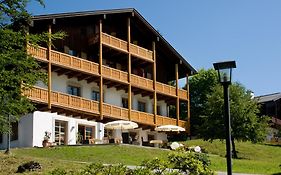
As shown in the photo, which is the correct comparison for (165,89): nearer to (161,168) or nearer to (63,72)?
(63,72)

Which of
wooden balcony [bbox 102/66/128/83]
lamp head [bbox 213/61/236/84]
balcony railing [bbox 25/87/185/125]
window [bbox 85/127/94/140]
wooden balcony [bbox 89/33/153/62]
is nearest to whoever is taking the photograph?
lamp head [bbox 213/61/236/84]

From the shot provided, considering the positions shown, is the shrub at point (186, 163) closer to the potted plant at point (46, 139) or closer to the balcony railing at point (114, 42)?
the potted plant at point (46, 139)

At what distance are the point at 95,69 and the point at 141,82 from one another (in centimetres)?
565

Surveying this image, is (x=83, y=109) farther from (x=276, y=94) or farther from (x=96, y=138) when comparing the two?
(x=276, y=94)

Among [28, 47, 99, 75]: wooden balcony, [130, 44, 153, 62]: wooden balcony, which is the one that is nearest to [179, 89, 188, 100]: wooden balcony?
[130, 44, 153, 62]: wooden balcony

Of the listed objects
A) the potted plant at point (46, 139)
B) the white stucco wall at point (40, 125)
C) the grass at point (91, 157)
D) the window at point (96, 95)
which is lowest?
the grass at point (91, 157)

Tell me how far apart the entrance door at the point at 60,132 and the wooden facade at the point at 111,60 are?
50.0 inches

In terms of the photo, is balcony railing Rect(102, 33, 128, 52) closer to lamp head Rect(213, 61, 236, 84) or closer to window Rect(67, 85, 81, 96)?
window Rect(67, 85, 81, 96)

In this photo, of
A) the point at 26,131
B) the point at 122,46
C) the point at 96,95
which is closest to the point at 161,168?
the point at 26,131

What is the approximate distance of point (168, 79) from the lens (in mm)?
52156

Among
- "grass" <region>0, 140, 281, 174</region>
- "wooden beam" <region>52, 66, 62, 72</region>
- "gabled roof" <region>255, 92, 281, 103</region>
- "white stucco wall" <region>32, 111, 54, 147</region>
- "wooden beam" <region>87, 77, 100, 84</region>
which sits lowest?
"grass" <region>0, 140, 281, 174</region>

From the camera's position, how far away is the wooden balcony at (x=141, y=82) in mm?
43406

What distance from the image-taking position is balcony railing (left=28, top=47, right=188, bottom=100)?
35522mm

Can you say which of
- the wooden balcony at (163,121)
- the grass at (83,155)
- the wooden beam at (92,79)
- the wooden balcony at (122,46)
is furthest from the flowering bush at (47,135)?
the wooden balcony at (163,121)
